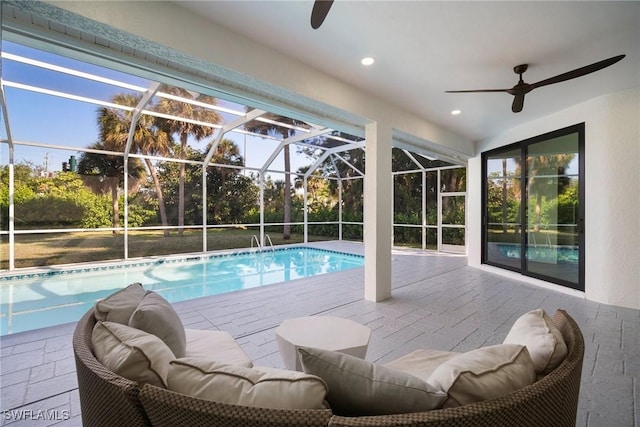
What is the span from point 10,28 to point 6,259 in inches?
249

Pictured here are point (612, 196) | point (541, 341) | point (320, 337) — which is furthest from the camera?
point (612, 196)

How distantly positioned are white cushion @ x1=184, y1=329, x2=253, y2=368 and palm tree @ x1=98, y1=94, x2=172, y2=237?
6.08 metres

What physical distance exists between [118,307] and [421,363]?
1.69 m

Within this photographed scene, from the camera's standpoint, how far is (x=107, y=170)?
7.63 meters

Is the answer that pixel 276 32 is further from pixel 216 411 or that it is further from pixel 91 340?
pixel 216 411

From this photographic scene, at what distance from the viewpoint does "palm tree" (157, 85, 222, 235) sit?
5727mm

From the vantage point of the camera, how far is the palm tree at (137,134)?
7.21 m

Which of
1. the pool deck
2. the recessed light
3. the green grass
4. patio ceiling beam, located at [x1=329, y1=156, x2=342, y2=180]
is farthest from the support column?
patio ceiling beam, located at [x1=329, y1=156, x2=342, y2=180]

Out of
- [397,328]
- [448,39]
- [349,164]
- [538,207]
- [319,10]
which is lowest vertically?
[397,328]

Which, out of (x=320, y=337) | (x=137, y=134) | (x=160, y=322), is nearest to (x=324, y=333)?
(x=320, y=337)

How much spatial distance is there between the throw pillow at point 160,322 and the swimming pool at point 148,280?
3.57 meters

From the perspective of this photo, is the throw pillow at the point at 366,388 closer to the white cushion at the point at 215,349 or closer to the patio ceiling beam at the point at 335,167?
the white cushion at the point at 215,349

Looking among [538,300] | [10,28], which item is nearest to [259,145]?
[10,28]

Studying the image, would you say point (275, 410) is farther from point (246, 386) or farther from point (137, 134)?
point (137, 134)
